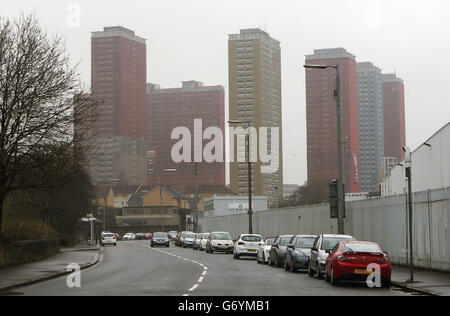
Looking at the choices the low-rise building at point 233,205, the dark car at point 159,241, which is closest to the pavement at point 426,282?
the dark car at point 159,241

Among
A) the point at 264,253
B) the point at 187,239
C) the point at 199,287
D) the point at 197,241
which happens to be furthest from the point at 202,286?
the point at 187,239

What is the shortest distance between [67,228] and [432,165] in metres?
48.4

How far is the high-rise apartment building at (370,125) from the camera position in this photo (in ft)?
562

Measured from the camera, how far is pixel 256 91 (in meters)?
152

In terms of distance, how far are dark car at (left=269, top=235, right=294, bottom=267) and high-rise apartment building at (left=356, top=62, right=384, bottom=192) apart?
434 ft

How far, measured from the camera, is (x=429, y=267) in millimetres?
26609

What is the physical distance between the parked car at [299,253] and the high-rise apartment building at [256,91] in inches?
4130

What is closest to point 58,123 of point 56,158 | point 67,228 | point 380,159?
point 56,158

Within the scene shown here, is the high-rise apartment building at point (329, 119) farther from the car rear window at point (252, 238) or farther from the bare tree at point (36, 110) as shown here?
the bare tree at point (36, 110)

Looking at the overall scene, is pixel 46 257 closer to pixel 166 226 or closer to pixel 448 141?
pixel 448 141

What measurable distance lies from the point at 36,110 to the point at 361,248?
16.1 metres

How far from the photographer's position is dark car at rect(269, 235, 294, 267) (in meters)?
31.9

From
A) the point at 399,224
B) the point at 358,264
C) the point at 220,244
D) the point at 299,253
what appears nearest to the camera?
the point at 358,264

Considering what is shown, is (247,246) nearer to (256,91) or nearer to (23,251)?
(23,251)
